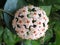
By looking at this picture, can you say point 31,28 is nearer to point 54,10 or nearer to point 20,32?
point 20,32

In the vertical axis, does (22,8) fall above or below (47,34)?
above

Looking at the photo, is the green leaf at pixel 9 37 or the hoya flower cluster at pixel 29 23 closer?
the hoya flower cluster at pixel 29 23

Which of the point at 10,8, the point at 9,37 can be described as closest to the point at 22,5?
the point at 10,8

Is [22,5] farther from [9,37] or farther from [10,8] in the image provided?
[9,37]

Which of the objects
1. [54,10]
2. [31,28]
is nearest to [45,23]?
[31,28]

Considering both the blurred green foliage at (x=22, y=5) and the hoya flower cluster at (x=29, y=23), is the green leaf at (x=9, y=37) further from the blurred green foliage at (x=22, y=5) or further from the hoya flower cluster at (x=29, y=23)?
the hoya flower cluster at (x=29, y=23)

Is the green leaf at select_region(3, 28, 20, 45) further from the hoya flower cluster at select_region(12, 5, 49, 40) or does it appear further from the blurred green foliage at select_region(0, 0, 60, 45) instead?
the hoya flower cluster at select_region(12, 5, 49, 40)

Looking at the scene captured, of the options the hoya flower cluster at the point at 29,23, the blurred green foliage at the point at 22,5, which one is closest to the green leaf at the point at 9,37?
the blurred green foliage at the point at 22,5

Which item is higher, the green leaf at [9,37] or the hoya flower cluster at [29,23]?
the hoya flower cluster at [29,23]
